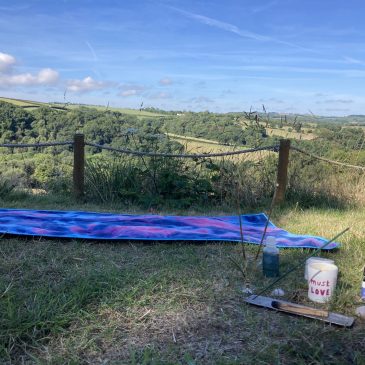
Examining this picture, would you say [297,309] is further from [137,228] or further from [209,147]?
[209,147]

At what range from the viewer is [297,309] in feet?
7.95

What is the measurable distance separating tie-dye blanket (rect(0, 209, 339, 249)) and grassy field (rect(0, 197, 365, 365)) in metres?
0.17

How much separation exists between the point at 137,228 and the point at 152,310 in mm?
1568

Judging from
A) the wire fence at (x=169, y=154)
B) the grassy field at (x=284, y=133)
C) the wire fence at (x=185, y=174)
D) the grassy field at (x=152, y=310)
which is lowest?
the grassy field at (x=152, y=310)

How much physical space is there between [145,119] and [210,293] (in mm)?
5209

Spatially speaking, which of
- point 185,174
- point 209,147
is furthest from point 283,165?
point 185,174

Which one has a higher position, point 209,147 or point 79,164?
point 209,147

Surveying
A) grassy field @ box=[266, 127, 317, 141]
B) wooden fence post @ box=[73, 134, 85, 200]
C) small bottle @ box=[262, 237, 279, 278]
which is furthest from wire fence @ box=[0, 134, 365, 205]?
small bottle @ box=[262, 237, 279, 278]

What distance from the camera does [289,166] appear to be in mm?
6152

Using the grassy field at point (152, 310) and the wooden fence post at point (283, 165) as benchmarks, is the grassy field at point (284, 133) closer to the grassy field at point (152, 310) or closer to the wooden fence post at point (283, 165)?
the wooden fence post at point (283, 165)

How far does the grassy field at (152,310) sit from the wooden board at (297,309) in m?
0.04

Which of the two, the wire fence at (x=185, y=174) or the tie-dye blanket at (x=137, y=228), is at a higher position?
the wire fence at (x=185, y=174)

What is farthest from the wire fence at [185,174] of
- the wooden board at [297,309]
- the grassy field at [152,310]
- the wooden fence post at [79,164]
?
the wooden board at [297,309]

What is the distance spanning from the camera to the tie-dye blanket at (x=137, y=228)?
3.73 m
